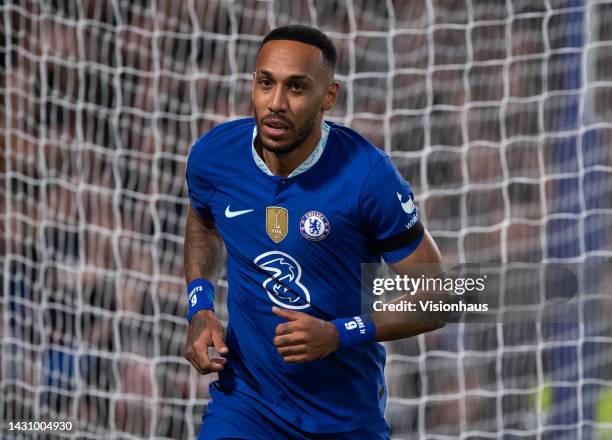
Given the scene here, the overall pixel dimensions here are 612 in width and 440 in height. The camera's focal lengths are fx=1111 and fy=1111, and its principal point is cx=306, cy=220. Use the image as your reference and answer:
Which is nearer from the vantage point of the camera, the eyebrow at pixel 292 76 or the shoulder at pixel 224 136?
the eyebrow at pixel 292 76

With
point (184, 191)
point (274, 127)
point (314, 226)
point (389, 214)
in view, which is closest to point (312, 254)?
point (314, 226)

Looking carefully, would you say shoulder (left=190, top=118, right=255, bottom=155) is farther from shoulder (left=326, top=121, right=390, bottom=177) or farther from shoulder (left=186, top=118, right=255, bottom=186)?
shoulder (left=326, top=121, right=390, bottom=177)

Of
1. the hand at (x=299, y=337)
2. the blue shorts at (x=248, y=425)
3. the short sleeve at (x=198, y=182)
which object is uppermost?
the short sleeve at (x=198, y=182)

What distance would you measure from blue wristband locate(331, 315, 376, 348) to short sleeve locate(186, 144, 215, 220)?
518mm

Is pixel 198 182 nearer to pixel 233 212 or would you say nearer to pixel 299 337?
pixel 233 212

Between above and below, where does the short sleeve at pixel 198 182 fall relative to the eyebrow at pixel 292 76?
below

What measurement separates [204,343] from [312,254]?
34 centimetres

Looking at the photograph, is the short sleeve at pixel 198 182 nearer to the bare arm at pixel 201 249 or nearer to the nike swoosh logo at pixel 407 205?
the bare arm at pixel 201 249

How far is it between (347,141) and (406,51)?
7.95 ft

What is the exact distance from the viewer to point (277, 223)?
105 inches

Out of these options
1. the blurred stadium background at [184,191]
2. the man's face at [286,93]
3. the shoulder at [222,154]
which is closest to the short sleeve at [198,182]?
the shoulder at [222,154]

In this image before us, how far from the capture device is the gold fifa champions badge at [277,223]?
266 centimetres

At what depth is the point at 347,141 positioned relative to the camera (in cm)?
274

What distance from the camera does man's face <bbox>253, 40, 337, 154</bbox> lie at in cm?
260
